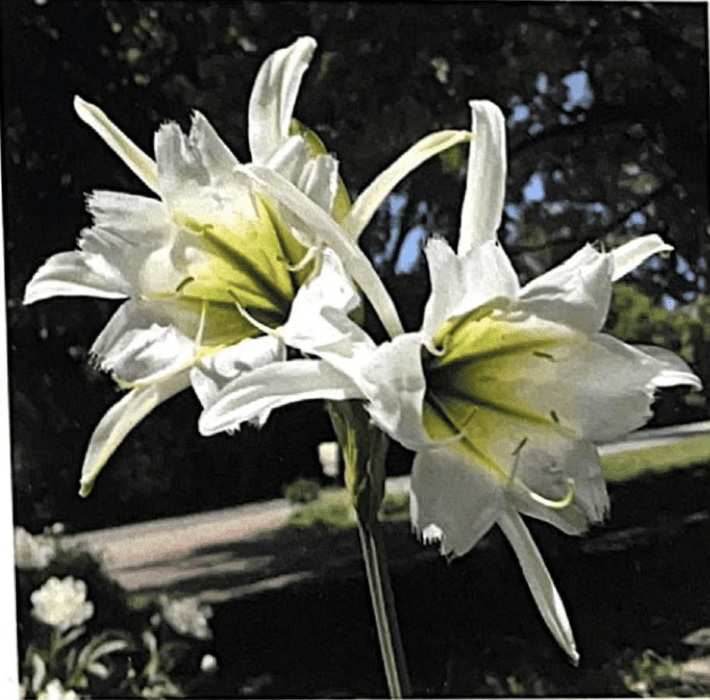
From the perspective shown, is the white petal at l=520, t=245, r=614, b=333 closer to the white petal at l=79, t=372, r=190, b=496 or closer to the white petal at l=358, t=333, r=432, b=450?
the white petal at l=358, t=333, r=432, b=450

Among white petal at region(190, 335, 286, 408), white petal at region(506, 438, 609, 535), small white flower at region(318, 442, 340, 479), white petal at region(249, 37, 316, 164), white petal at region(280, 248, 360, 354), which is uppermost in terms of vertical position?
white petal at region(249, 37, 316, 164)

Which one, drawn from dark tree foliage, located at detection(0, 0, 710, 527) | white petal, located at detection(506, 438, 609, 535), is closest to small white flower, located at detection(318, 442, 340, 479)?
dark tree foliage, located at detection(0, 0, 710, 527)

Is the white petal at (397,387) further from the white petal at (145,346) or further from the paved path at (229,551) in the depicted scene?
the paved path at (229,551)

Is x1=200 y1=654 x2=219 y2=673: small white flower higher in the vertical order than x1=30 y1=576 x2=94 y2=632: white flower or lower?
lower

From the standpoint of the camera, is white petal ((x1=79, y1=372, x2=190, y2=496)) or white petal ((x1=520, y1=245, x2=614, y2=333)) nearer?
white petal ((x1=520, y1=245, x2=614, y2=333))

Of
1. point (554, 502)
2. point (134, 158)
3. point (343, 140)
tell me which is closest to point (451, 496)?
point (554, 502)

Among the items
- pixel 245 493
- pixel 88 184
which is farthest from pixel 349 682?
pixel 88 184

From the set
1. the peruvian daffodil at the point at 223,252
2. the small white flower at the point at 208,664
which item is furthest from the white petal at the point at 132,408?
the small white flower at the point at 208,664
